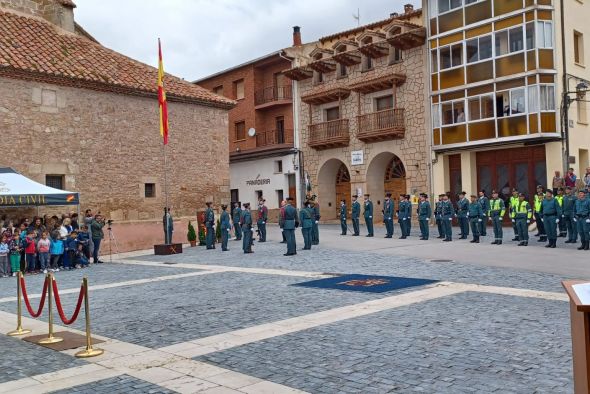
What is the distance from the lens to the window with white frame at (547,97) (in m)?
23.6

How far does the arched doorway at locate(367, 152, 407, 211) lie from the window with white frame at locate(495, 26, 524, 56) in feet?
25.5

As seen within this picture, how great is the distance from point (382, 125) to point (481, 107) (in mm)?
5468

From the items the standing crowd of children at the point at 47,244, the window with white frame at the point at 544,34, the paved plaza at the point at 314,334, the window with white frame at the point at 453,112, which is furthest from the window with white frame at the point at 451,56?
the standing crowd of children at the point at 47,244

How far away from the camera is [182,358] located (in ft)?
20.1

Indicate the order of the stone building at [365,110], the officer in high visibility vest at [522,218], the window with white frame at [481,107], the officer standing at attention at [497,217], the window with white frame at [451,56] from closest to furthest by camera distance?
the officer in high visibility vest at [522,218]
the officer standing at attention at [497,217]
the window with white frame at [481,107]
the window with white frame at [451,56]
the stone building at [365,110]

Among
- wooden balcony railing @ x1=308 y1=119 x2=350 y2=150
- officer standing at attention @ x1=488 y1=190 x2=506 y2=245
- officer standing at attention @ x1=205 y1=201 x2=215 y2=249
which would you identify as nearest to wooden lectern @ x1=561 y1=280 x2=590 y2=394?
officer standing at attention @ x1=488 y1=190 x2=506 y2=245

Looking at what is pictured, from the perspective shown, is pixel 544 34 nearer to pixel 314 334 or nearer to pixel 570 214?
pixel 570 214

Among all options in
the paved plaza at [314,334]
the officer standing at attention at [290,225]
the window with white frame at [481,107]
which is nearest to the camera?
the paved plaza at [314,334]

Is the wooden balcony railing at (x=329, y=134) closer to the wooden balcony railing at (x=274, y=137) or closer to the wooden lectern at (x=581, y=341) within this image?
the wooden balcony railing at (x=274, y=137)

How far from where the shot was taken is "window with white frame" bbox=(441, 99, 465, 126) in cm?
2641

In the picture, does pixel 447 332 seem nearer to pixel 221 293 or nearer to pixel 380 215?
pixel 221 293

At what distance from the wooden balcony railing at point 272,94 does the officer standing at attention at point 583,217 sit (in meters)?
21.8

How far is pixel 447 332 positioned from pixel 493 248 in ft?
35.0

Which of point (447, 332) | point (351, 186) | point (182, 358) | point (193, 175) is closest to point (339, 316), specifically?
point (447, 332)
